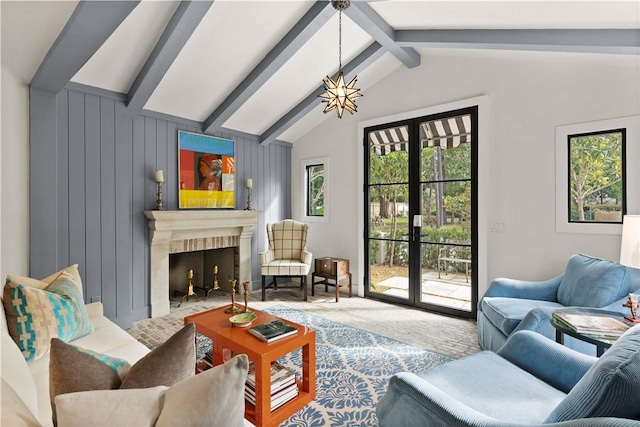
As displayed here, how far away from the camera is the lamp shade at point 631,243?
2.31 meters

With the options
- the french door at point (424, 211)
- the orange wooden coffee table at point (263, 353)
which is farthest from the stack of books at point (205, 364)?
the french door at point (424, 211)

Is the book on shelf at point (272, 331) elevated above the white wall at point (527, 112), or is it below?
below

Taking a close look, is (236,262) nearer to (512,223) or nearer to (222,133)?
(222,133)

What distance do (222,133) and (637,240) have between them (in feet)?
14.7

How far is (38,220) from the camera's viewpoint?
2887mm

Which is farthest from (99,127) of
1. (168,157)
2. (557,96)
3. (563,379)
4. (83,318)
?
(557,96)

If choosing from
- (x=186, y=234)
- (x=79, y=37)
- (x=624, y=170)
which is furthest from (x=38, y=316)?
(x=624, y=170)

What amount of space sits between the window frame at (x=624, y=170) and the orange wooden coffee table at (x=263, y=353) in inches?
106

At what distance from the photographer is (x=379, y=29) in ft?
10.8

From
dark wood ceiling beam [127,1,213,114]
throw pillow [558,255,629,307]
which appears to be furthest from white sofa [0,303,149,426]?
throw pillow [558,255,629,307]

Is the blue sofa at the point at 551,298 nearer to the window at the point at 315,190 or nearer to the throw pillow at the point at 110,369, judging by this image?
the throw pillow at the point at 110,369

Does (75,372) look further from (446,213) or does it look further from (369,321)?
(446,213)

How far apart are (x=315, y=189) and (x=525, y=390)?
4152 millimetres

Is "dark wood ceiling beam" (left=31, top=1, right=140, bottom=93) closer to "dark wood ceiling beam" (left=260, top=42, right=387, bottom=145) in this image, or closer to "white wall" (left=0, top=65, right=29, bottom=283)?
"white wall" (left=0, top=65, right=29, bottom=283)
